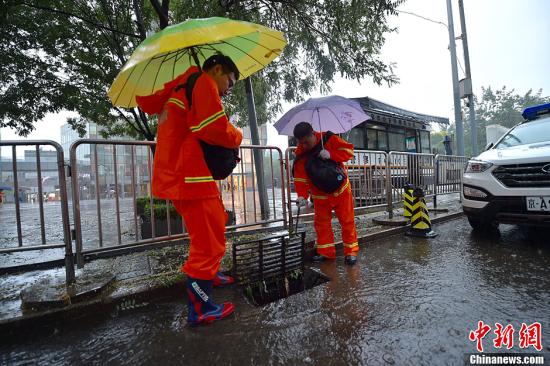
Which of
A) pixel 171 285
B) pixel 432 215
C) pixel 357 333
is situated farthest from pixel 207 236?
pixel 432 215

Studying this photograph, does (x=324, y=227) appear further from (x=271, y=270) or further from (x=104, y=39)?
(x=104, y=39)

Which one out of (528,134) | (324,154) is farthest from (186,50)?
(528,134)

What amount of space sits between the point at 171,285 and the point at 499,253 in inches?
151

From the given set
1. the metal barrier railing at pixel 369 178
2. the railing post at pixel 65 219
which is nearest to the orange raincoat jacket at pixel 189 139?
the railing post at pixel 65 219

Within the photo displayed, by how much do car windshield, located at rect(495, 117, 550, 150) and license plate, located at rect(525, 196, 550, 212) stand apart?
1121 mm

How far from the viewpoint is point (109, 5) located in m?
6.75

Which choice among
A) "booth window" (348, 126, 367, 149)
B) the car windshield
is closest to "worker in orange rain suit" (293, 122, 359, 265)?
the car windshield

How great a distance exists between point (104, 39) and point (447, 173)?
358 inches

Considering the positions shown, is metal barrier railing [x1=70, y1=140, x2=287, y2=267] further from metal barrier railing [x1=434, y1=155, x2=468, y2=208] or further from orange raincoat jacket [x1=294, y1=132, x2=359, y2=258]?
metal barrier railing [x1=434, y1=155, x2=468, y2=208]

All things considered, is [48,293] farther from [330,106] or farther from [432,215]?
[432,215]

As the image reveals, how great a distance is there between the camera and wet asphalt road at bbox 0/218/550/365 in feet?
5.72

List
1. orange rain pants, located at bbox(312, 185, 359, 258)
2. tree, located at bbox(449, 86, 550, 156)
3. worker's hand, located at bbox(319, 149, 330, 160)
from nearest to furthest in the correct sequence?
worker's hand, located at bbox(319, 149, 330, 160), orange rain pants, located at bbox(312, 185, 359, 258), tree, located at bbox(449, 86, 550, 156)

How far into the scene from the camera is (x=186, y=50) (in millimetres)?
2459

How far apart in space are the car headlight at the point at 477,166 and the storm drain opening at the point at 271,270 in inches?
110
